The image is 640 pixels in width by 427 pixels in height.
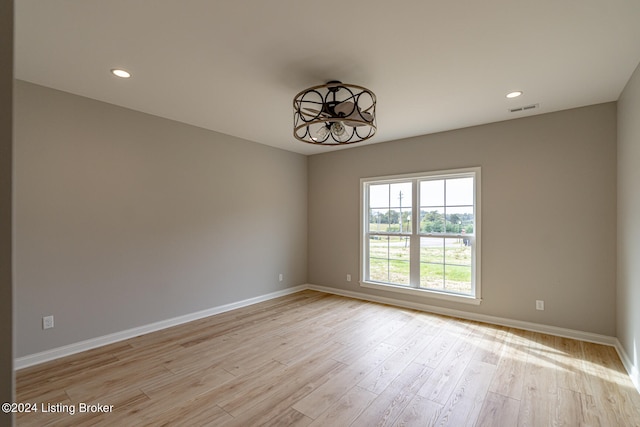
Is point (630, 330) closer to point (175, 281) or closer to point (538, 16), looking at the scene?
point (538, 16)

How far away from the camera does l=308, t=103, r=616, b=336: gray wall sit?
10.8 feet

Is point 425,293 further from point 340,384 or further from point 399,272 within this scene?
point 340,384

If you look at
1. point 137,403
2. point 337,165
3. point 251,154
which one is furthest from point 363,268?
point 137,403

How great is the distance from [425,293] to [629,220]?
8.08 ft

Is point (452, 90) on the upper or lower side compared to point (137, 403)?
upper

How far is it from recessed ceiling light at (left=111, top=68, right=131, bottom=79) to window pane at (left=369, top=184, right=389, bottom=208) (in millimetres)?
3818

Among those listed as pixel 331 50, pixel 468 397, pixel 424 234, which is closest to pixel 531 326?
pixel 424 234

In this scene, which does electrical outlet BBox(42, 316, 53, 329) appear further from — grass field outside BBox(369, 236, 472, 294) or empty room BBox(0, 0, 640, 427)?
grass field outside BBox(369, 236, 472, 294)

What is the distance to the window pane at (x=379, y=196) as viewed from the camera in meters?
5.08

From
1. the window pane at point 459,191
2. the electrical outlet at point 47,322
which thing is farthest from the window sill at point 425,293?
the electrical outlet at point 47,322

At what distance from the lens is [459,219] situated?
4.29m

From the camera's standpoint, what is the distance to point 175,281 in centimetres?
388

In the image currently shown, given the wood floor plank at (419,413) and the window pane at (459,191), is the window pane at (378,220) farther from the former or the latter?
the wood floor plank at (419,413)

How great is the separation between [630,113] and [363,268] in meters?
3.79
